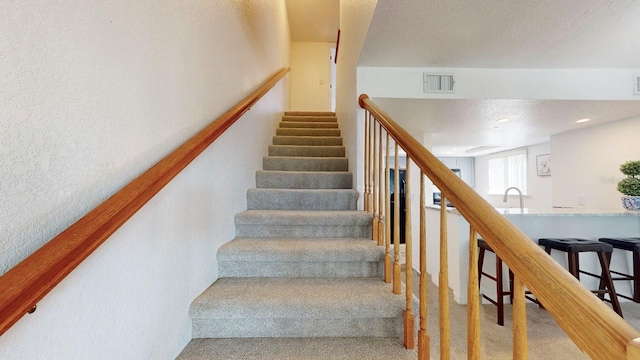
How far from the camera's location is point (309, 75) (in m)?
5.65

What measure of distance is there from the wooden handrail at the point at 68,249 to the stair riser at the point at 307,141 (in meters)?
2.33

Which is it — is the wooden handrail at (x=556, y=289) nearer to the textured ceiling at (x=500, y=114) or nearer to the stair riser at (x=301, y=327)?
the stair riser at (x=301, y=327)

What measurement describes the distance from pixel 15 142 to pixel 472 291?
43.7 inches

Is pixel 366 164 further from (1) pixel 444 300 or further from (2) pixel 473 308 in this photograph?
(2) pixel 473 308

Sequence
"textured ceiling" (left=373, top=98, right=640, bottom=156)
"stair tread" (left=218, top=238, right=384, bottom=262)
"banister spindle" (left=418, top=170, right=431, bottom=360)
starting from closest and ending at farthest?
"banister spindle" (left=418, top=170, right=431, bottom=360), "stair tread" (left=218, top=238, right=384, bottom=262), "textured ceiling" (left=373, top=98, right=640, bottom=156)

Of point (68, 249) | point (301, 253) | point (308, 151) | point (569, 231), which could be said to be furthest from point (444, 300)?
point (569, 231)

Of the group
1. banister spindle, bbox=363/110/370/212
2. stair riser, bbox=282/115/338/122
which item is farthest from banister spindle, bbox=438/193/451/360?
stair riser, bbox=282/115/338/122

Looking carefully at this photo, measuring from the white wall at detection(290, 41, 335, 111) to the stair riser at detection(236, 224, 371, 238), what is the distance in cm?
430

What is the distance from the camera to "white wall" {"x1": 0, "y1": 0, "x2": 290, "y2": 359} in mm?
516

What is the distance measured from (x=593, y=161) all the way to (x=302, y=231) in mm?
4076

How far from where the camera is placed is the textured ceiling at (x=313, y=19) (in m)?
4.54

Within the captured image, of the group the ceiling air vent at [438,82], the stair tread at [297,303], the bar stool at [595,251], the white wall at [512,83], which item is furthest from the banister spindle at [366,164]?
the bar stool at [595,251]

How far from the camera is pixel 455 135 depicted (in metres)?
3.99

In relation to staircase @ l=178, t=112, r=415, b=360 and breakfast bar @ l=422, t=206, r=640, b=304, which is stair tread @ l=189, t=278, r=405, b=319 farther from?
breakfast bar @ l=422, t=206, r=640, b=304
